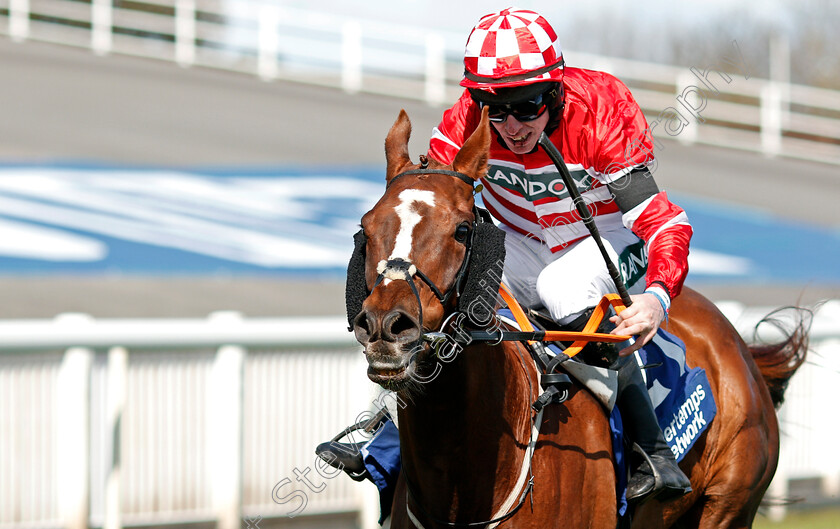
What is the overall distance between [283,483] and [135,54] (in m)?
16.5

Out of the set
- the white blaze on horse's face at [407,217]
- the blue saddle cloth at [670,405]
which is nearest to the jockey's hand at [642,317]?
the blue saddle cloth at [670,405]

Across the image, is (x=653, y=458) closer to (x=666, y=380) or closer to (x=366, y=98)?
(x=666, y=380)

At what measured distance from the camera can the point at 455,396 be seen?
2.58m

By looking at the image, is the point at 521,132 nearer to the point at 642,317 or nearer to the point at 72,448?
the point at 642,317

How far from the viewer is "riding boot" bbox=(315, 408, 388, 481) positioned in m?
3.16

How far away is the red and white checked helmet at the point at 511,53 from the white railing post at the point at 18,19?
20.2 m

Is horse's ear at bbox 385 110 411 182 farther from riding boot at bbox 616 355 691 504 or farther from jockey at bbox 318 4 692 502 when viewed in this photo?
riding boot at bbox 616 355 691 504

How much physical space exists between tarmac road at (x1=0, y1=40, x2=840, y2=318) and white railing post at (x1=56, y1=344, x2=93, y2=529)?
3574 mm

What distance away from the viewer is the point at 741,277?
35.3 feet

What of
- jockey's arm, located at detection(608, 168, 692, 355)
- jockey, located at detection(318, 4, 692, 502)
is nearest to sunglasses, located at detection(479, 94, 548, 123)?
jockey, located at detection(318, 4, 692, 502)

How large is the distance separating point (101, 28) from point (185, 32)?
6.01 ft

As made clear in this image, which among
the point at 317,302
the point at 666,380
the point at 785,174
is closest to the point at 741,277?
the point at 317,302

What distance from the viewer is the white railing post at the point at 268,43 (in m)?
18.5

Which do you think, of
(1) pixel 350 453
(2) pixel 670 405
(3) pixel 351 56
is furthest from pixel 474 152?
(3) pixel 351 56
